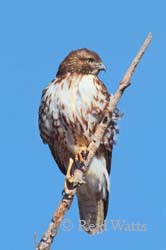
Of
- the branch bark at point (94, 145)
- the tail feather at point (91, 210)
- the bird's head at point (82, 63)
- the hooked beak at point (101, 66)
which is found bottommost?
the branch bark at point (94, 145)

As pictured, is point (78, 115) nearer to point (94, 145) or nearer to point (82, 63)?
point (82, 63)

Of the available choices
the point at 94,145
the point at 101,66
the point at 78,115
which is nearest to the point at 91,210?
the point at 78,115

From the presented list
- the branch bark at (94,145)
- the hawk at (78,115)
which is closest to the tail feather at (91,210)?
the hawk at (78,115)

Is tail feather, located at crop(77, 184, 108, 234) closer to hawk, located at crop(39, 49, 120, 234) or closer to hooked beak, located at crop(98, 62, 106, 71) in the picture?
hawk, located at crop(39, 49, 120, 234)

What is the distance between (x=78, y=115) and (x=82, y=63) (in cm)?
71

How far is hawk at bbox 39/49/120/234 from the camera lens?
731 centimetres

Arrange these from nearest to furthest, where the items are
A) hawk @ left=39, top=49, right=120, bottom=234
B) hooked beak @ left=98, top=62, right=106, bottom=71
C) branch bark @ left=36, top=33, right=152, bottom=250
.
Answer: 1. branch bark @ left=36, top=33, right=152, bottom=250
2. hawk @ left=39, top=49, right=120, bottom=234
3. hooked beak @ left=98, top=62, right=106, bottom=71

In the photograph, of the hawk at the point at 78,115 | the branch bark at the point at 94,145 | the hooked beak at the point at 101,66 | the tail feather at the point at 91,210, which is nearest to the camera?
the branch bark at the point at 94,145

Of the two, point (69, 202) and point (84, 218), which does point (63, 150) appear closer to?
point (84, 218)

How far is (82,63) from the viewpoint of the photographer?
772 cm

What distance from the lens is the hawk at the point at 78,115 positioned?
7.31m

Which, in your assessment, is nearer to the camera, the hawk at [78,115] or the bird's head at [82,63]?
the hawk at [78,115]

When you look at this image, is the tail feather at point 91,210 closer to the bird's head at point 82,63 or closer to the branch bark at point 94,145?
the bird's head at point 82,63

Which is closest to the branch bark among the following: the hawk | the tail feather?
the hawk
